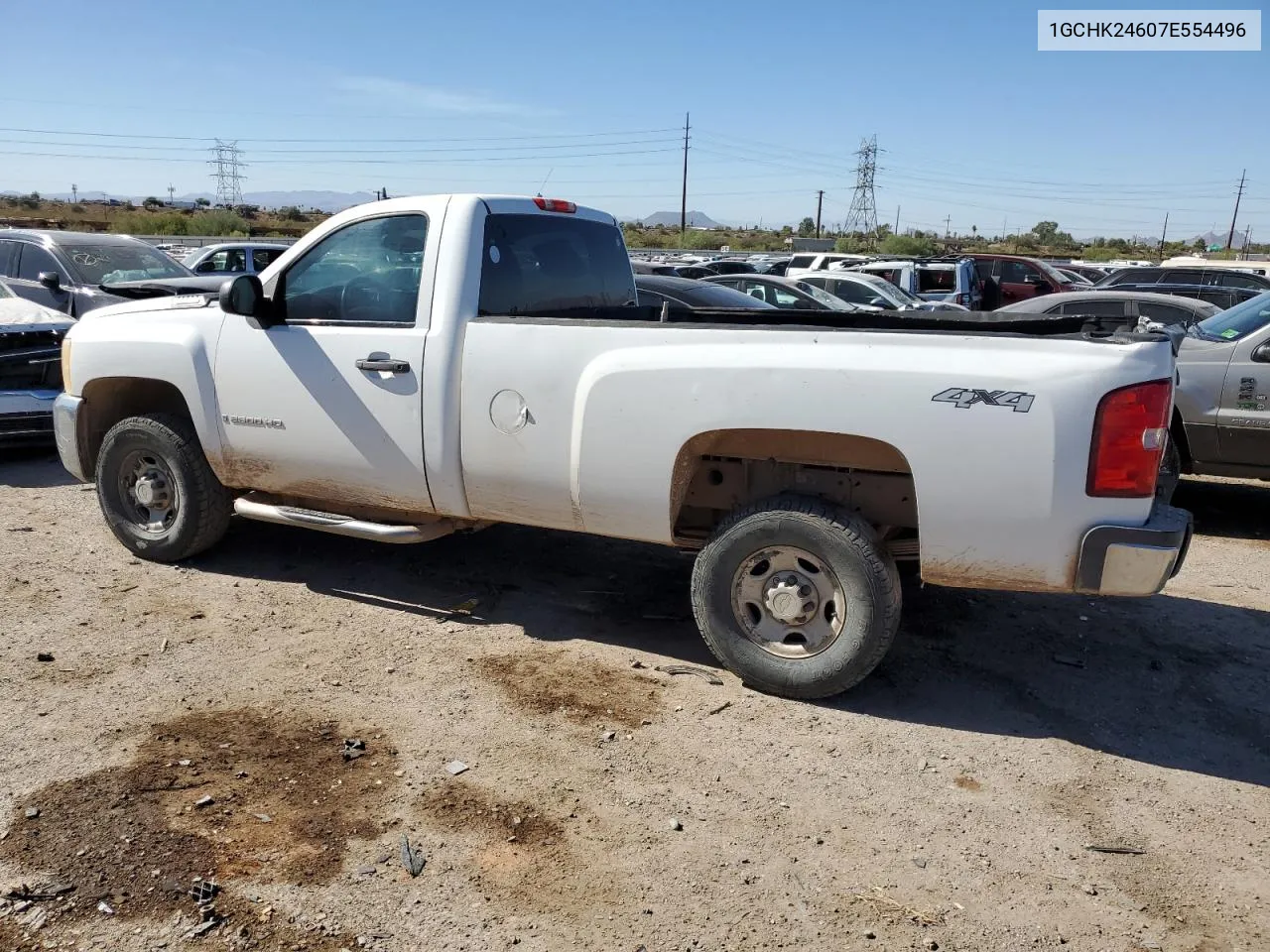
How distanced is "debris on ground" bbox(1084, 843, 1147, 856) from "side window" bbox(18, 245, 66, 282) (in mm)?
10246

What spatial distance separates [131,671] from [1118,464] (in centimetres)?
413

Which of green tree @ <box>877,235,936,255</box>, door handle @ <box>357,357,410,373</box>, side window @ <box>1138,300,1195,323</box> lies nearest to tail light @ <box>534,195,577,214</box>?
door handle @ <box>357,357,410,373</box>

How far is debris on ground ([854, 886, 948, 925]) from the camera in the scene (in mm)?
2924

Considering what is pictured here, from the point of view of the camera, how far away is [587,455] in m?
4.41

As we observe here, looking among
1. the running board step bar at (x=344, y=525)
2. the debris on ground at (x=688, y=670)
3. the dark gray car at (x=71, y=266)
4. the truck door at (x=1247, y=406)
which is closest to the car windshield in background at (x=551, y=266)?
the running board step bar at (x=344, y=525)

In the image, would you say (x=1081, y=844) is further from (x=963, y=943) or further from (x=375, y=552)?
(x=375, y=552)

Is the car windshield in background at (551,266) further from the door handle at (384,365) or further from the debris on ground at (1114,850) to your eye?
the debris on ground at (1114,850)

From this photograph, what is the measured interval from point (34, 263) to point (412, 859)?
931 cm

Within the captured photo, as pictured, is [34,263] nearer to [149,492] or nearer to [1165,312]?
[149,492]

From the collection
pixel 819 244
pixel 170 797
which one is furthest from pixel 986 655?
pixel 819 244

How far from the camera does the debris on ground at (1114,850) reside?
329cm

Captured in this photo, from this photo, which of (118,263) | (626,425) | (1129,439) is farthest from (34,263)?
(1129,439)

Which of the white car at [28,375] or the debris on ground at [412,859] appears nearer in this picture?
the debris on ground at [412,859]

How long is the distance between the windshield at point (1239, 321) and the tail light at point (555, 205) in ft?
16.2
